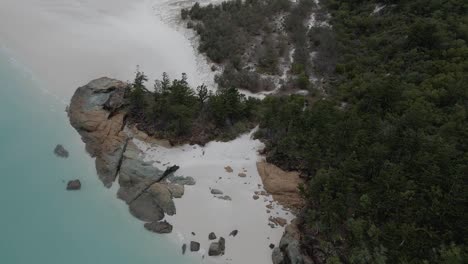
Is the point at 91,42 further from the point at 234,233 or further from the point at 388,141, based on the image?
the point at 388,141

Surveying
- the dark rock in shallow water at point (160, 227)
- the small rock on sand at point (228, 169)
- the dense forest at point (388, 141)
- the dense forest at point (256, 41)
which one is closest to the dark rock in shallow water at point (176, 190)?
the dark rock in shallow water at point (160, 227)

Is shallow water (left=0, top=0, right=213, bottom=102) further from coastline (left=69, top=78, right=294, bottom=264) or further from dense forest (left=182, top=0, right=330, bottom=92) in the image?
coastline (left=69, top=78, right=294, bottom=264)

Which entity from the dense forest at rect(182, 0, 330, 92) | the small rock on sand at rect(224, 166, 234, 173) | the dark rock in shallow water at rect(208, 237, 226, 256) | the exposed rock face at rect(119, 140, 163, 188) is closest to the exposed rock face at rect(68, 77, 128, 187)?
the exposed rock face at rect(119, 140, 163, 188)

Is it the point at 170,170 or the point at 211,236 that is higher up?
the point at 170,170

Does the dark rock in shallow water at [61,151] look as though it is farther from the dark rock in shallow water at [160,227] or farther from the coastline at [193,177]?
the dark rock in shallow water at [160,227]

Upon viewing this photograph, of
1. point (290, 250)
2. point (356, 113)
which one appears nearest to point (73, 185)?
point (290, 250)

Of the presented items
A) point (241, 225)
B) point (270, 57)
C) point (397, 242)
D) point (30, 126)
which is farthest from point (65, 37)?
point (397, 242)
